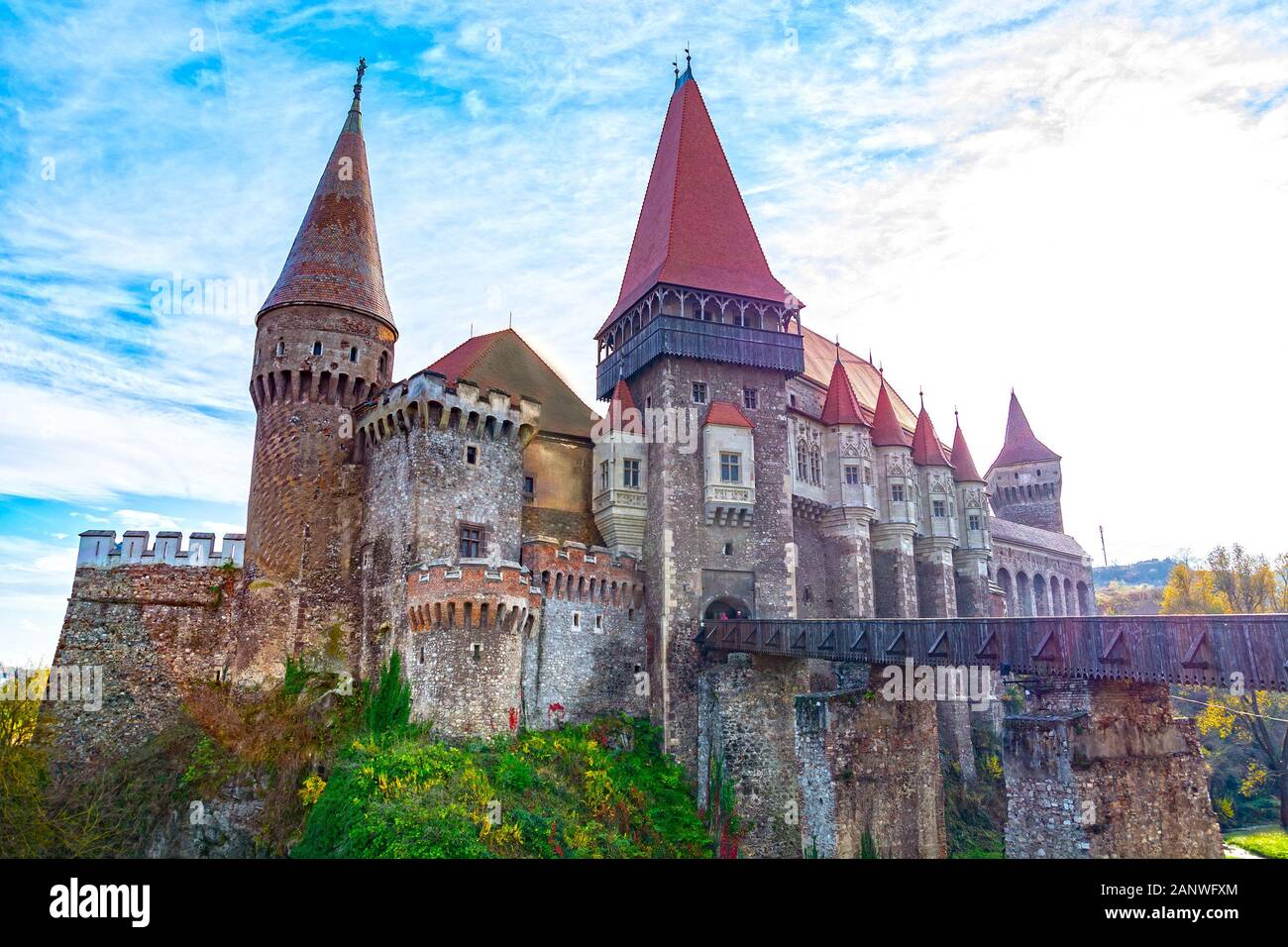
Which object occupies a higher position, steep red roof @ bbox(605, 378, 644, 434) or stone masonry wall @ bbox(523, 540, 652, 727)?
steep red roof @ bbox(605, 378, 644, 434)

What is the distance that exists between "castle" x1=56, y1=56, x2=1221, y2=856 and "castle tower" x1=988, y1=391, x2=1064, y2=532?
26527 mm

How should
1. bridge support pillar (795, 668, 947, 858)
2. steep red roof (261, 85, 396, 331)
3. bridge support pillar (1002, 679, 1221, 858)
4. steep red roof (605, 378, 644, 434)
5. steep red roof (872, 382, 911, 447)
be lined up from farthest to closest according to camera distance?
steep red roof (872, 382, 911, 447) < steep red roof (605, 378, 644, 434) < steep red roof (261, 85, 396, 331) < bridge support pillar (795, 668, 947, 858) < bridge support pillar (1002, 679, 1221, 858)

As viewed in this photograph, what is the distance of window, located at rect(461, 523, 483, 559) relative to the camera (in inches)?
987

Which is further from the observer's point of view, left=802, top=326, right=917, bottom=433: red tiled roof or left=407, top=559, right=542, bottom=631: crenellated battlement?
left=802, top=326, right=917, bottom=433: red tiled roof

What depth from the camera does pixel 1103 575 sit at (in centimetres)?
15838

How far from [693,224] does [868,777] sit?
2031 cm

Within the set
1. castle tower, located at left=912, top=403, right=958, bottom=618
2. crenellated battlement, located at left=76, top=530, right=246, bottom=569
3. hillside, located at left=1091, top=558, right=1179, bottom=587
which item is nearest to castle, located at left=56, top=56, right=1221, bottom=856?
crenellated battlement, located at left=76, top=530, right=246, bottom=569

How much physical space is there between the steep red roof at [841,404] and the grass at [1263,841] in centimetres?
1894

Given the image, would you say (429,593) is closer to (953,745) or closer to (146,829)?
(146,829)

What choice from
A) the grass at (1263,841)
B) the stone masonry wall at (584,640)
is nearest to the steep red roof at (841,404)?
the stone masonry wall at (584,640)

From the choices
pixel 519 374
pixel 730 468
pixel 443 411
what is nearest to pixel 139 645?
pixel 443 411

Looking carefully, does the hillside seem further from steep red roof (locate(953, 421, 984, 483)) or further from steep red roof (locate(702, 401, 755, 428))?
steep red roof (locate(702, 401, 755, 428))
